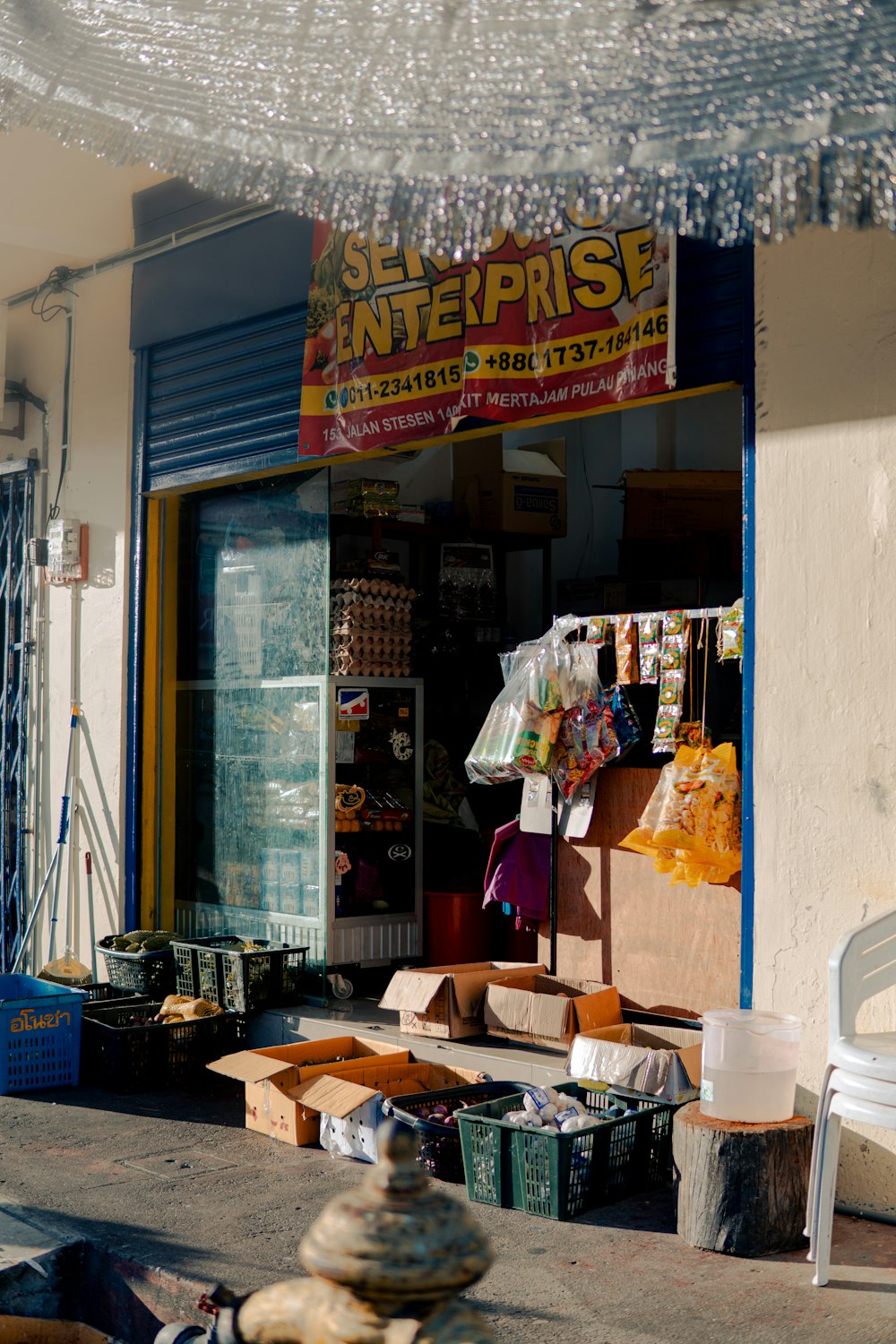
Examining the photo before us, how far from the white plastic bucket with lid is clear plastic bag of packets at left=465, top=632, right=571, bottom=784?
1791 millimetres

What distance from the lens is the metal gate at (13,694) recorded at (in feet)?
28.0

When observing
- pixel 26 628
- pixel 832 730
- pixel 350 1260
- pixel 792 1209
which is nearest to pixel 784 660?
pixel 832 730

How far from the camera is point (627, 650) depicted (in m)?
5.84

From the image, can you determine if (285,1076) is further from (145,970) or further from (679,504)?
(679,504)

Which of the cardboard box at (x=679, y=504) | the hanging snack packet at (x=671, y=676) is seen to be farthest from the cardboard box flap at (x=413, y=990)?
the cardboard box at (x=679, y=504)

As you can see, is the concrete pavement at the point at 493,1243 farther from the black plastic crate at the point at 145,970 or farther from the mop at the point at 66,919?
the mop at the point at 66,919

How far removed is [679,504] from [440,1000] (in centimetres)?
409

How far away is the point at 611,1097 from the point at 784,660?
1660 millimetres

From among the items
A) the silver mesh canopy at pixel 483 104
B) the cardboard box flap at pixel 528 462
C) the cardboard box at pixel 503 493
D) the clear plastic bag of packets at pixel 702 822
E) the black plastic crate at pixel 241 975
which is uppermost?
the cardboard box flap at pixel 528 462

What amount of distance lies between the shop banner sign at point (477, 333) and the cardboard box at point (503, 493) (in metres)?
1.81

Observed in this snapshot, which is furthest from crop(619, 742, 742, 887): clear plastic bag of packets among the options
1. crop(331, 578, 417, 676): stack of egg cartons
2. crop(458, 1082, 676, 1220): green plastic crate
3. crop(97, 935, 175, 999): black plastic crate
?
crop(97, 935, 175, 999): black plastic crate

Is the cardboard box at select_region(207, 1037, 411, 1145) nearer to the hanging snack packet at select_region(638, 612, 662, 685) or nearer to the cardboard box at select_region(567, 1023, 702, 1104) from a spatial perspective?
the cardboard box at select_region(567, 1023, 702, 1104)

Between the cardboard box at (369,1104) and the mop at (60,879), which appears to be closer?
the cardboard box at (369,1104)

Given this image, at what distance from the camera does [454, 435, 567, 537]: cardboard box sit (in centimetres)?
809
